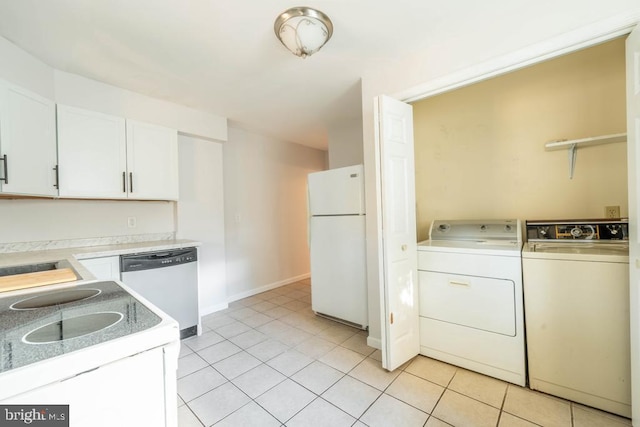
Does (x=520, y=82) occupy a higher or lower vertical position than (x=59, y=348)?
higher

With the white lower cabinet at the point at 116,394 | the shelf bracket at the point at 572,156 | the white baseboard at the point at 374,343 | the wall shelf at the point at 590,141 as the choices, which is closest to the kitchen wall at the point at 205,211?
the white baseboard at the point at 374,343

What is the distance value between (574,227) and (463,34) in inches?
60.5

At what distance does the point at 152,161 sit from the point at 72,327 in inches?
88.8

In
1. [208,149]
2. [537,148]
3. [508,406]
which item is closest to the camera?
[508,406]

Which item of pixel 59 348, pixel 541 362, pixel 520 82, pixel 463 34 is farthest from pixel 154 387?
pixel 520 82

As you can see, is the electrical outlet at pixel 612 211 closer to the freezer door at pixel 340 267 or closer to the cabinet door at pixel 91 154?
the freezer door at pixel 340 267

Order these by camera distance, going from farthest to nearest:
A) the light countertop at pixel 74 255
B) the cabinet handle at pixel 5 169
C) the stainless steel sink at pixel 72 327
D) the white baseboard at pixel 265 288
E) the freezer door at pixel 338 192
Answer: the white baseboard at pixel 265 288 < the freezer door at pixel 338 192 < the cabinet handle at pixel 5 169 < the light countertop at pixel 74 255 < the stainless steel sink at pixel 72 327

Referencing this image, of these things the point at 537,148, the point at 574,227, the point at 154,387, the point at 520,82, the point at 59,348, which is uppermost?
the point at 520,82

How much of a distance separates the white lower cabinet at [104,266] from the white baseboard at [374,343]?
86.4 inches

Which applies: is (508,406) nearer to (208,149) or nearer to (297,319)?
(297,319)

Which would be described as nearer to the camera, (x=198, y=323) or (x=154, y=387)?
(x=154, y=387)

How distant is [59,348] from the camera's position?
59 centimetres
